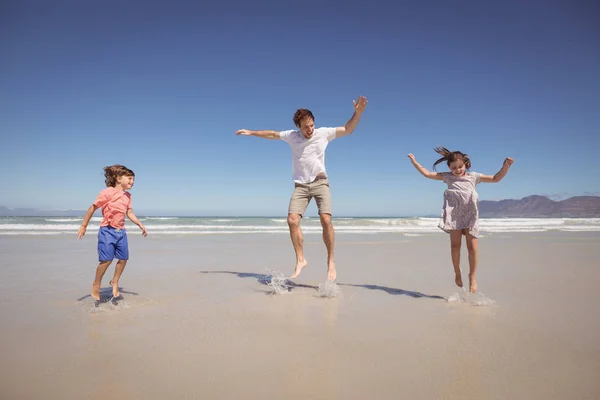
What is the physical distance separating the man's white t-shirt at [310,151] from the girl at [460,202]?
1.18m

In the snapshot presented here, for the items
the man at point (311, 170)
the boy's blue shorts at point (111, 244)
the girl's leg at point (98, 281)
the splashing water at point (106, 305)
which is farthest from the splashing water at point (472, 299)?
the girl's leg at point (98, 281)

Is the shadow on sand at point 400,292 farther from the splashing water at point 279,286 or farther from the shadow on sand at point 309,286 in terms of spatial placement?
the splashing water at point 279,286

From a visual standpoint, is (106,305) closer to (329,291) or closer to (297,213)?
(329,291)

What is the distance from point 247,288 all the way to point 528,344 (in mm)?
2920

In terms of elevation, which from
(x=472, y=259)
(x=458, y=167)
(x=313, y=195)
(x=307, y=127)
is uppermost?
(x=307, y=127)

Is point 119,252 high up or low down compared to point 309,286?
up

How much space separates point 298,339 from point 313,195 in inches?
93.4

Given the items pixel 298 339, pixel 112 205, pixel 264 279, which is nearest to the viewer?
pixel 298 339

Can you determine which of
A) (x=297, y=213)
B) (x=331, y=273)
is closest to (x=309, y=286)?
(x=331, y=273)

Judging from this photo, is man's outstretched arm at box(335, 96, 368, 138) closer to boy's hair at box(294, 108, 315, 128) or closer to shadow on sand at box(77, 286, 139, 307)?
boy's hair at box(294, 108, 315, 128)

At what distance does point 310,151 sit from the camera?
4652mm

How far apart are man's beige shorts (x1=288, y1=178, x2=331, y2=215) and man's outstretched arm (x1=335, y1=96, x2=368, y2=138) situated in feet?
2.09

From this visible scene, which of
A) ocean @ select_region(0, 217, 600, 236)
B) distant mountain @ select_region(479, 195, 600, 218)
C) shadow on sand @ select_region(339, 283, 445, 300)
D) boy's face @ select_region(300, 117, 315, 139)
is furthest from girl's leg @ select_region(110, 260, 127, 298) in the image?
distant mountain @ select_region(479, 195, 600, 218)

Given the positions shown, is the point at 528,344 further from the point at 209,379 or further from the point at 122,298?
the point at 122,298
